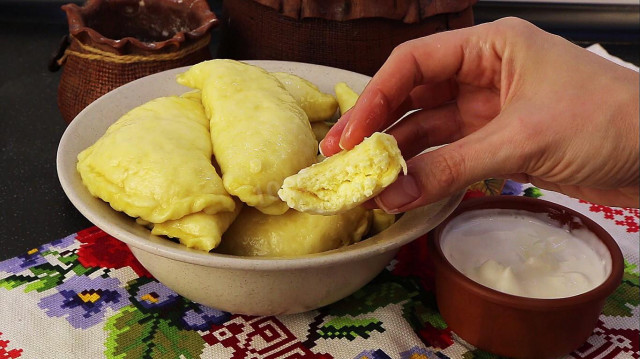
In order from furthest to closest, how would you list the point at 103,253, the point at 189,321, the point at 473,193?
the point at 473,193 < the point at 103,253 < the point at 189,321

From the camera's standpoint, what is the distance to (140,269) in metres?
0.94

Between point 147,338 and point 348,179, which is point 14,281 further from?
point 348,179

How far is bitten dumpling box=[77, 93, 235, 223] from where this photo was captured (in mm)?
773

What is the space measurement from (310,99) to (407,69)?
0.22m

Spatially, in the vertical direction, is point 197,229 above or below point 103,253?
above

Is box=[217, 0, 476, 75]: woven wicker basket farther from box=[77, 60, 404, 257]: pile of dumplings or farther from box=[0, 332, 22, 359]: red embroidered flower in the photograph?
box=[0, 332, 22, 359]: red embroidered flower

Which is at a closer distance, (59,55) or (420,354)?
(420,354)

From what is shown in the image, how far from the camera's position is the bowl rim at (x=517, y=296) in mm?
751

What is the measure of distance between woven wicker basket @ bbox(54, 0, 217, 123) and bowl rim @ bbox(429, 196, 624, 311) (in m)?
0.55

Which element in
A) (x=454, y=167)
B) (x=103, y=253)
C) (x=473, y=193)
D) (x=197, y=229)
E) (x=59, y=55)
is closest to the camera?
(x=454, y=167)

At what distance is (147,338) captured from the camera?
2.69ft

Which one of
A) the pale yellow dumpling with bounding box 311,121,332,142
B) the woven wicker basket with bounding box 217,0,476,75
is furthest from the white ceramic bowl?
the woven wicker basket with bounding box 217,0,476,75

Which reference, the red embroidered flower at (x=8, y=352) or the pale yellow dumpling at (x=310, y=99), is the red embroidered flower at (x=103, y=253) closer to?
the red embroidered flower at (x=8, y=352)

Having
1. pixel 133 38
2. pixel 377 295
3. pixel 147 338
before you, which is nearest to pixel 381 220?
pixel 377 295
